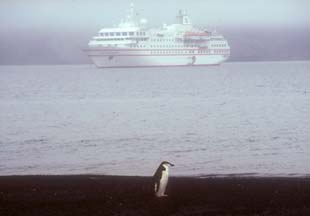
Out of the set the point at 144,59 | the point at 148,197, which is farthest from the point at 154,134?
the point at 144,59

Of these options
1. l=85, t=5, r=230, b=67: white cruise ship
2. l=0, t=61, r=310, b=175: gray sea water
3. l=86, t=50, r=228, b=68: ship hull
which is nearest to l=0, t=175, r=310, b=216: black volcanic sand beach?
l=0, t=61, r=310, b=175: gray sea water

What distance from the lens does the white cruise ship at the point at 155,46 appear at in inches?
1222

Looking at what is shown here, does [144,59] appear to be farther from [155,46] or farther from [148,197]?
[148,197]

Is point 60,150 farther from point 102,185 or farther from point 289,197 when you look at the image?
point 289,197

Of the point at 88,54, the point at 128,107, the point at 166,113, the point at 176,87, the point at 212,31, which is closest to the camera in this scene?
the point at 166,113

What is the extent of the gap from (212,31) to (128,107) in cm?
2215

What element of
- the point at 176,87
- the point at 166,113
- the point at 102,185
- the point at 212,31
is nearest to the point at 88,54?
the point at 212,31

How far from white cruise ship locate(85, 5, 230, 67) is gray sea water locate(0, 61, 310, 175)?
12.2 metres

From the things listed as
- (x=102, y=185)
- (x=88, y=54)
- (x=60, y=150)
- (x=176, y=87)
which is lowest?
(x=88, y=54)

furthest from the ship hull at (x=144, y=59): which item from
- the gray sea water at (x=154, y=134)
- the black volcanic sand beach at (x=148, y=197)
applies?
the black volcanic sand beach at (x=148, y=197)

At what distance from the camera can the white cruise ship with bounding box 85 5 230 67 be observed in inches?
1222

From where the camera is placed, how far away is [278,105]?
14.6 meters

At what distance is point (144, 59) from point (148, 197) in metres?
28.6

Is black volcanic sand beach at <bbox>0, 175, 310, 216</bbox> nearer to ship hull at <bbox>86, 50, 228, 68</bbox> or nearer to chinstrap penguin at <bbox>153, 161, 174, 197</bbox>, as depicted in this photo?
chinstrap penguin at <bbox>153, 161, 174, 197</bbox>
